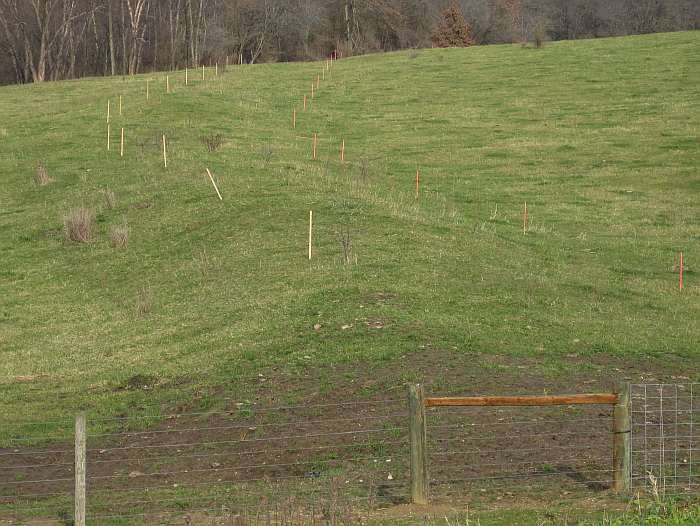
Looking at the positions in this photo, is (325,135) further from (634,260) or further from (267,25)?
(267,25)

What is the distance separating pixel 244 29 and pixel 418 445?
8644 cm

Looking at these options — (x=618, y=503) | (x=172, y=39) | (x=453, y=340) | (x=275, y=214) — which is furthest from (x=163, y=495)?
(x=172, y=39)

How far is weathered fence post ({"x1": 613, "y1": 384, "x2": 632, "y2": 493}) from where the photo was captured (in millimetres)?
10156

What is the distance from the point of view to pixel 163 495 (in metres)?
11.0

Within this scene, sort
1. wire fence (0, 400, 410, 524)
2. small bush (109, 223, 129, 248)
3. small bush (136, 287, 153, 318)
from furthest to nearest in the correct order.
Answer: small bush (109, 223, 129, 248) < small bush (136, 287, 153, 318) < wire fence (0, 400, 410, 524)

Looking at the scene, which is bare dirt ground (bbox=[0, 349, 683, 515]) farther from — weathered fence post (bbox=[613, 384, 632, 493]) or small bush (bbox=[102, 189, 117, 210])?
small bush (bbox=[102, 189, 117, 210])

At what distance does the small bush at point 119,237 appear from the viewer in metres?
26.6

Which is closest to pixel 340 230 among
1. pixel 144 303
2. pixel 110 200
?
pixel 144 303

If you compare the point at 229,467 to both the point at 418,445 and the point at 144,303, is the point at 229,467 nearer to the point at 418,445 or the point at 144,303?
the point at 418,445

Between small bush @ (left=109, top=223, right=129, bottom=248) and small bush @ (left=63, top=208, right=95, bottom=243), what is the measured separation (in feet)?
3.67

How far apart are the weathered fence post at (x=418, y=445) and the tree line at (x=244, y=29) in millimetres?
76510

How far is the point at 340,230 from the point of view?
23828mm

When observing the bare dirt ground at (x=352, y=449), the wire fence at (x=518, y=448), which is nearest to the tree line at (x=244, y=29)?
the bare dirt ground at (x=352, y=449)

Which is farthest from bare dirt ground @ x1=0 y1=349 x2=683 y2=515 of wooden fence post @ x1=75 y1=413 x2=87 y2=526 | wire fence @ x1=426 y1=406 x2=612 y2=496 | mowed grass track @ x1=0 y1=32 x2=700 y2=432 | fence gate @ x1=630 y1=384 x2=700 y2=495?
wooden fence post @ x1=75 y1=413 x2=87 y2=526
